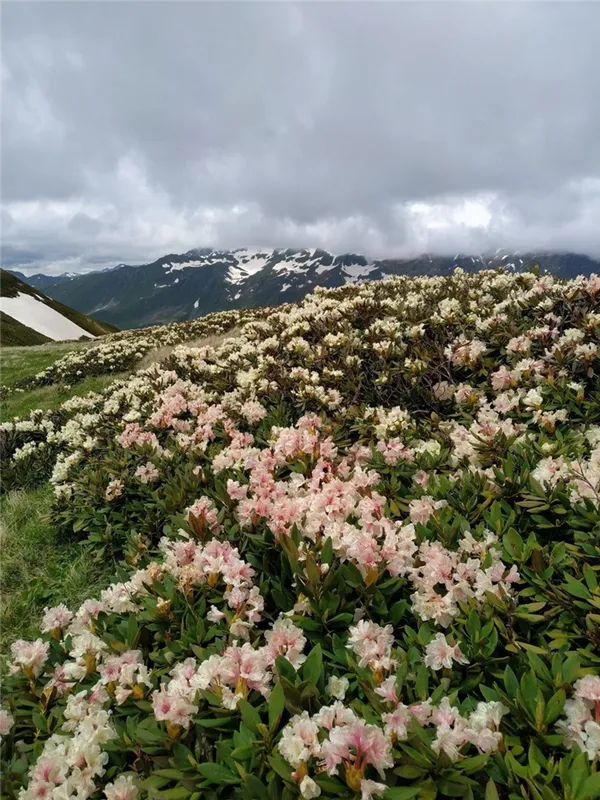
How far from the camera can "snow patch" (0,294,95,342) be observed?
84.3 metres

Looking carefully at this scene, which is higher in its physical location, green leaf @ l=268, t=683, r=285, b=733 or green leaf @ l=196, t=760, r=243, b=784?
green leaf @ l=268, t=683, r=285, b=733

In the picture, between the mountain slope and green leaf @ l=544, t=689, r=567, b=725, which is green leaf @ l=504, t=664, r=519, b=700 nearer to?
green leaf @ l=544, t=689, r=567, b=725

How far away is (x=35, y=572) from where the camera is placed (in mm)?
4758

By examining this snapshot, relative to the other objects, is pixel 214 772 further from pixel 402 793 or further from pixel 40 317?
pixel 40 317

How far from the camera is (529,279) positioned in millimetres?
6805

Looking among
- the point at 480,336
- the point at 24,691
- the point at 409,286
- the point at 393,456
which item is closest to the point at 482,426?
the point at 393,456

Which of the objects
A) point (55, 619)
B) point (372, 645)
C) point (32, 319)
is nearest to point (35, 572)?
point (55, 619)

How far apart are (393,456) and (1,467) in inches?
267

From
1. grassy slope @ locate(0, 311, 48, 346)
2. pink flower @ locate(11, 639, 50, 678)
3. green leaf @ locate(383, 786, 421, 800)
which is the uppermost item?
green leaf @ locate(383, 786, 421, 800)

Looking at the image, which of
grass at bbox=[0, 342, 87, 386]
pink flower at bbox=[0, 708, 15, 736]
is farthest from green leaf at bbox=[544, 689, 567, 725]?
grass at bbox=[0, 342, 87, 386]

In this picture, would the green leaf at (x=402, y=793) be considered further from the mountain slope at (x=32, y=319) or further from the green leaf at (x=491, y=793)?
the mountain slope at (x=32, y=319)

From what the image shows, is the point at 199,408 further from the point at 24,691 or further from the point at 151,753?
the point at 151,753

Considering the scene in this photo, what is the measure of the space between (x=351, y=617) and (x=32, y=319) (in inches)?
3991

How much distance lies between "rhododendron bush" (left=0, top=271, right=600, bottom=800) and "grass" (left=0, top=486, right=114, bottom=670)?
0.29m
